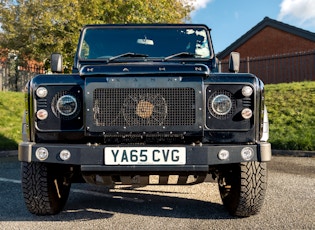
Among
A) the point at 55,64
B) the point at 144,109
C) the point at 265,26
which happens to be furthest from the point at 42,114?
the point at 265,26

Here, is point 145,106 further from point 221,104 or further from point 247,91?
point 247,91

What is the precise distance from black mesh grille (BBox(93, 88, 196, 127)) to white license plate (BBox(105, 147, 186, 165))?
0.80ft

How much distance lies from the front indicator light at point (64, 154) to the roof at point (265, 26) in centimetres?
2156

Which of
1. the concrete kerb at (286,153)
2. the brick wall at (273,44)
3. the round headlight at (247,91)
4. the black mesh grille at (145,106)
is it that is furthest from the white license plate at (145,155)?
the brick wall at (273,44)

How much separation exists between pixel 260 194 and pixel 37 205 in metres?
2.19

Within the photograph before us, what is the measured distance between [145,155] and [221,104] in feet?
2.82

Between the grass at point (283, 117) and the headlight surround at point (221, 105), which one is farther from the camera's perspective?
the grass at point (283, 117)

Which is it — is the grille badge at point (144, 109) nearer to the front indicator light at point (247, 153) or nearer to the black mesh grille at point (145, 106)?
the black mesh grille at point (145, 106)

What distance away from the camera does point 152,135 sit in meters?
3.68

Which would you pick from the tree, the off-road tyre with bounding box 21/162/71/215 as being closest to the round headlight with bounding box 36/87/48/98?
the off-road tyre with bounding box 21/162/71/215

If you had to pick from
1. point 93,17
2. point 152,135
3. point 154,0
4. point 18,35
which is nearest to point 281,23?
point 154,0

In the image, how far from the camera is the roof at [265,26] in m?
23.0

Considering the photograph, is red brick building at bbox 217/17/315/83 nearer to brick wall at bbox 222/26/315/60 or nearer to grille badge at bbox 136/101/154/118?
brick wall at bbox 222/26/315/60

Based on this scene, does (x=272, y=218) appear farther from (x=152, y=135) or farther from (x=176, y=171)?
(x=152, y=135)
